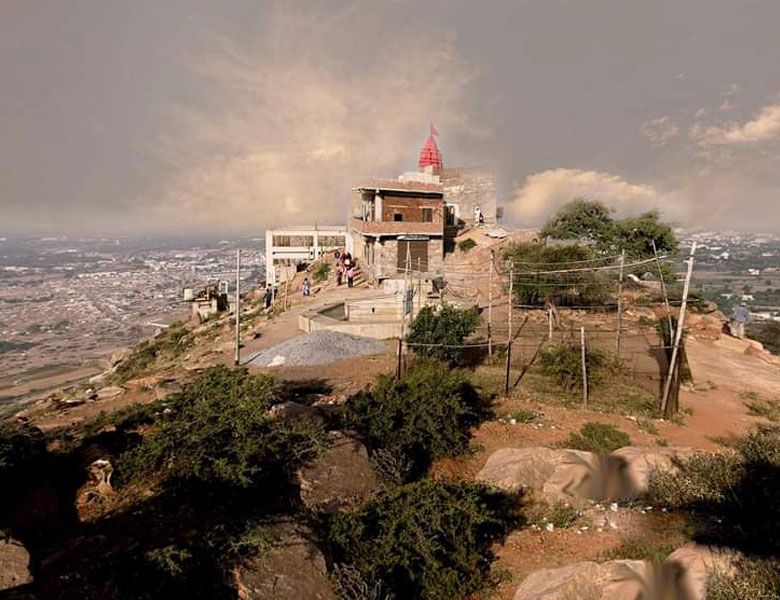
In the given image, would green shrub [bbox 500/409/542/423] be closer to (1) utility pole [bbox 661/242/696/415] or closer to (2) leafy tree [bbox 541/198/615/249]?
(1) utility pole [bbox 661/242/696/415]

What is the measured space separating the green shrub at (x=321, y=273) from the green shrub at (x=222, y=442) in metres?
25.7

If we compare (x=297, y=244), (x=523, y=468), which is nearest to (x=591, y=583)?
(x=523, y=468)

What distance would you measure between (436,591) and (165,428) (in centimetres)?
468

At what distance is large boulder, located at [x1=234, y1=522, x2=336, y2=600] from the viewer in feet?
15.7

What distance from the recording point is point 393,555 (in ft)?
19.5

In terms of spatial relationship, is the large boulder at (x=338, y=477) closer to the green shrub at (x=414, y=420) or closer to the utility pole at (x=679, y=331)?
the green shrub at (x=414, y=420)

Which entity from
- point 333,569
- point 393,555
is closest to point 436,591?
point 393,555

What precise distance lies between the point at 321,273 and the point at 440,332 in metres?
20.9

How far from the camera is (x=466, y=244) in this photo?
113 ft

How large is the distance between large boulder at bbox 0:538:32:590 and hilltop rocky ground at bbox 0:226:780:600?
1 cm

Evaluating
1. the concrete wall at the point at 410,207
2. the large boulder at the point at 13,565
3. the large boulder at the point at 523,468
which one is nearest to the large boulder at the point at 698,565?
the large boulder at the point at 523,468

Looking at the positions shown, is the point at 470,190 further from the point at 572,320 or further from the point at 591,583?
the point at 591,583

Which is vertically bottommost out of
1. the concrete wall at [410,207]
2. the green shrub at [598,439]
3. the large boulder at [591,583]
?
the green shrub at [598,439]

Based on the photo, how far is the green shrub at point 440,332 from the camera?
15.2 metres
